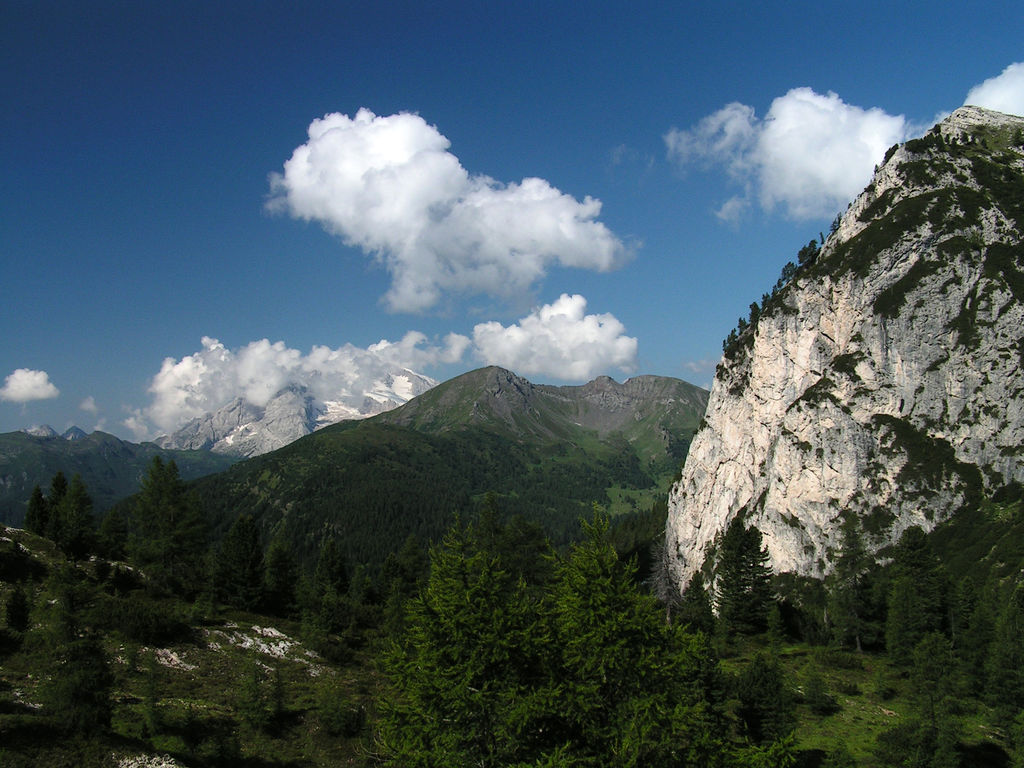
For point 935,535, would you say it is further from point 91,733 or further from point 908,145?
point 91,733

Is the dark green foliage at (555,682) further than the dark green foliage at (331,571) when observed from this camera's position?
No

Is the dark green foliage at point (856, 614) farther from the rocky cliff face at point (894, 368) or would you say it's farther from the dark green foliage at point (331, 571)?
the dark green foliage at point (331, 571)

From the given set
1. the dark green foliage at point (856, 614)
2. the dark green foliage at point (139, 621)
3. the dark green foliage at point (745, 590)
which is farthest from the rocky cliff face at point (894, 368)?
the dark green foliage at point (139, 621)

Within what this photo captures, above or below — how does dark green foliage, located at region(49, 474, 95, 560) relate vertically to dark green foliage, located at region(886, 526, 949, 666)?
above

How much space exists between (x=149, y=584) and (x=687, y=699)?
5019 centimetres

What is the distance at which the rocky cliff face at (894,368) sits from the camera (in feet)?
343

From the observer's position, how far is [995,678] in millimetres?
36719

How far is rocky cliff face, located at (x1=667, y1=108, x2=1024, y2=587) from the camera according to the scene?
10462 cm

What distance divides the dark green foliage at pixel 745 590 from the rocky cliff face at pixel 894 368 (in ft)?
146

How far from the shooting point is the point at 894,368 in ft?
380

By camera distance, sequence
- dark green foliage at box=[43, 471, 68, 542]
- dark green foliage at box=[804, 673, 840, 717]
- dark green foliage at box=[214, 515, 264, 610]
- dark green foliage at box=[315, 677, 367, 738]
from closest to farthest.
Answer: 1. dark green foliage at box=[315, 677, 367, 738]
2. dark green foliage at box=[804, 673, 840, 717]
3. dark green foliage at box=[43, 471, 68, 542]
4. dark green foliage at box=[214, 515, 264, 610]

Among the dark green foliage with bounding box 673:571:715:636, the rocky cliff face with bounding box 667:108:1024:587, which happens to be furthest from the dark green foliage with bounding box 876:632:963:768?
the rocky cliff face with bounding box 667:108:1024:587

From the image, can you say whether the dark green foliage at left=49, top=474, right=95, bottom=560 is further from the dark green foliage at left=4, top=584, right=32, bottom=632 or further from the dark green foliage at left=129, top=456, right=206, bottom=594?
the dark green foliage at left=4, top=584, right=32, bottom=632

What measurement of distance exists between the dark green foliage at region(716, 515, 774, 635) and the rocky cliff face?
146 feet
